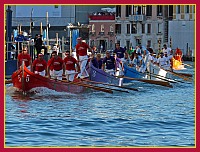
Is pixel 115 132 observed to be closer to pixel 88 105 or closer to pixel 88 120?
pixel 88 120

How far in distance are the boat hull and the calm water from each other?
0.27 metres

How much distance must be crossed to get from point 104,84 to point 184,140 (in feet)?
35.9

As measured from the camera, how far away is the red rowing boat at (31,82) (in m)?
24.6

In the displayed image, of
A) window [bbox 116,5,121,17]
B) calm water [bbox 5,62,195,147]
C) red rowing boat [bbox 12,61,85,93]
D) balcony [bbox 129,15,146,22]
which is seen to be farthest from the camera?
window [bbox 116,5,121,17]

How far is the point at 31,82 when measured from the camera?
24766mm

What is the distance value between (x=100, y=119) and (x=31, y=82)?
5.33 metres

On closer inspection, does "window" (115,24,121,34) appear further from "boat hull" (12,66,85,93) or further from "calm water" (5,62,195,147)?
"boat hull" (12,66,85,93)

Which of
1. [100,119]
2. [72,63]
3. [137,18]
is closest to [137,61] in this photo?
[72,63]

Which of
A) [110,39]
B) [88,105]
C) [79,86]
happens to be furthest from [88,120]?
[110,39]

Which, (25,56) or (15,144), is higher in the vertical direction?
(25,56)

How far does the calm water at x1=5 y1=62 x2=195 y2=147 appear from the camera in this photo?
1631 centimetres

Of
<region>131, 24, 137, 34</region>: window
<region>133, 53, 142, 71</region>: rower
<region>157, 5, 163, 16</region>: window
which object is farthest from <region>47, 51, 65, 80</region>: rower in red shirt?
<region>131, 24, 137, 34</region>: window

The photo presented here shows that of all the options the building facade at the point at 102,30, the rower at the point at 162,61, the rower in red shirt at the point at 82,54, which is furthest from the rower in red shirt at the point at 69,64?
the building facade at the point at 102,30

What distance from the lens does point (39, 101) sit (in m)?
23.8
